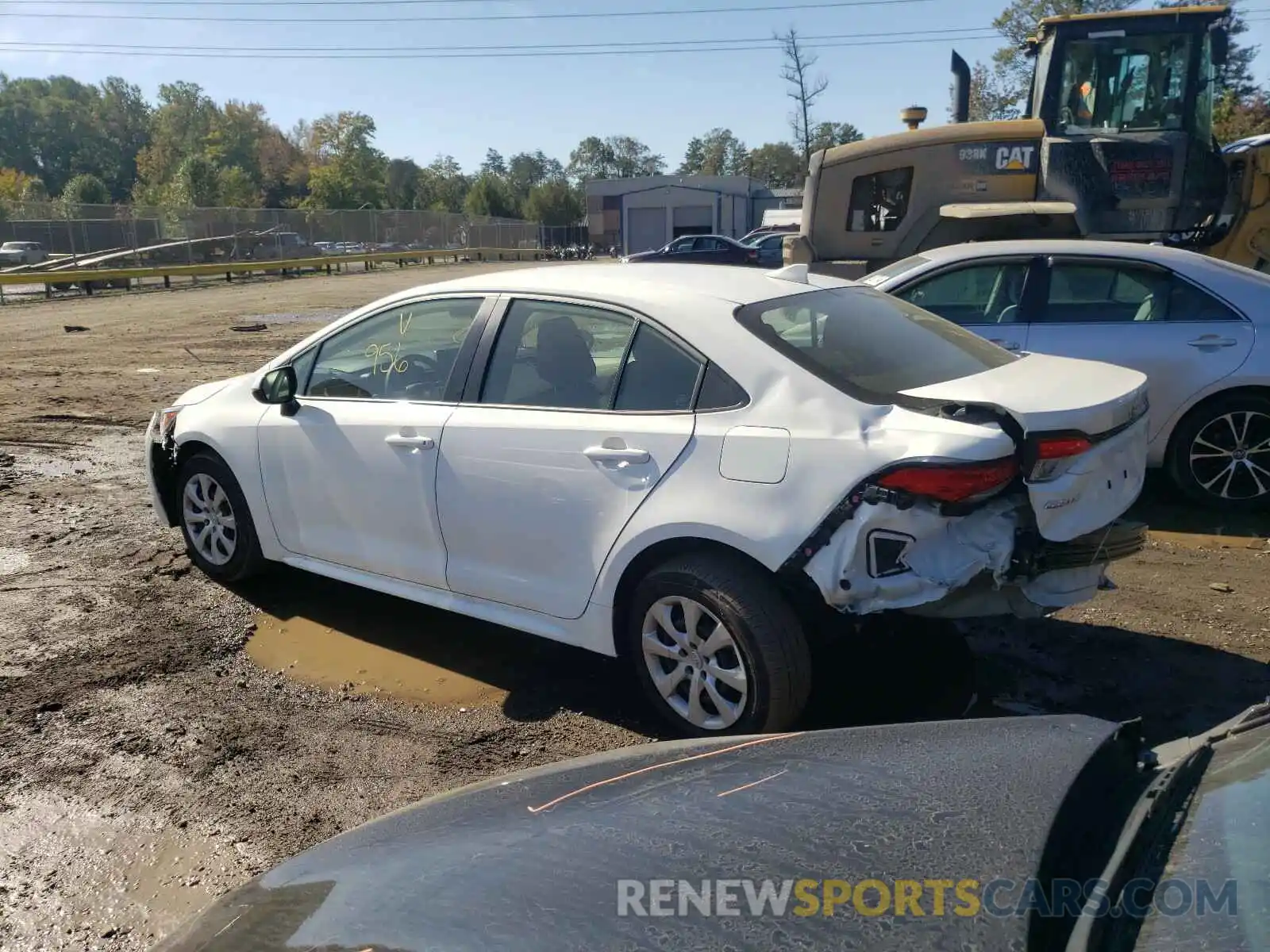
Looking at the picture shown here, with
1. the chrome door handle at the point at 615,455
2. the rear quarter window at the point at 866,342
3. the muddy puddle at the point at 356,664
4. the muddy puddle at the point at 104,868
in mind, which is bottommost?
the muddy puddle at the point at 104,868

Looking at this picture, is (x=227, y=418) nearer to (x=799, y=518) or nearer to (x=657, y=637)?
(x=657, y=637)

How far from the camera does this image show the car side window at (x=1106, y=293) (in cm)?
619

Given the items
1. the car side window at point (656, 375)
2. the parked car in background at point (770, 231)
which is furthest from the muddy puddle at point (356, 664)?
the parked car in background at point (770, 231)

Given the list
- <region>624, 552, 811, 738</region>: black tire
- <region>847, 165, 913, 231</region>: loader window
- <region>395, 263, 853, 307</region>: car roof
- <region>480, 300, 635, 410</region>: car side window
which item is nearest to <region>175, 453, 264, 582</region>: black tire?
<region>395, 263, 853, 307</region>: car roof

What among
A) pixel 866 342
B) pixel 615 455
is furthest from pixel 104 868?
pixel 866 342

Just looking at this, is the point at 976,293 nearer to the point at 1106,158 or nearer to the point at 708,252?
the point at 1106,158

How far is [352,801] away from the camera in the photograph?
3.41m

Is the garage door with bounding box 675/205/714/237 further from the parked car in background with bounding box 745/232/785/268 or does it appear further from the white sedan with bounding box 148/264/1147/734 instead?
the white sedan with bounding box 148/264/1147/734

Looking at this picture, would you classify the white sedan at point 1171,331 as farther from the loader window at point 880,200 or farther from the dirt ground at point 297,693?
Answer: the loader window at point 880,200

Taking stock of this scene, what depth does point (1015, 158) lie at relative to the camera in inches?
426

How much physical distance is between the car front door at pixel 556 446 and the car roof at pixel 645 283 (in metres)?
0.08

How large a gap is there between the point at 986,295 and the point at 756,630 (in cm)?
422

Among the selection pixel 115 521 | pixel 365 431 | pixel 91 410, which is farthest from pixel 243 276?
pixel 365 431

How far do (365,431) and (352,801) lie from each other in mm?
1655
